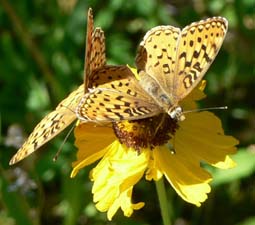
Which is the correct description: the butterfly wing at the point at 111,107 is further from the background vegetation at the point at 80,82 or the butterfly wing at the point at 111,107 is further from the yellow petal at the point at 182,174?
the background vegetation at the point at 80,82

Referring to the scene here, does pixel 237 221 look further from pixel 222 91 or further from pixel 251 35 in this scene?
pixel 251 35

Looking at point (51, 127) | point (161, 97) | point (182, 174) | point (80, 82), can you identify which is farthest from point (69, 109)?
point (80, 82)

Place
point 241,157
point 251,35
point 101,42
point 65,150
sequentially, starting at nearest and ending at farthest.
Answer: point 101,42 → point 241,157 → point 65,150 → point 251,35

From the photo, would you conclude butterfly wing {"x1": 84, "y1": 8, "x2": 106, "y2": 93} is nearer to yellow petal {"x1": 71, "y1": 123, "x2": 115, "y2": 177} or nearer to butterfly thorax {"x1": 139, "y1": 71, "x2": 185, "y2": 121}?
butterfly thorax {"x1": 139, "y1": 71, "x2": 185, "y2": 121}

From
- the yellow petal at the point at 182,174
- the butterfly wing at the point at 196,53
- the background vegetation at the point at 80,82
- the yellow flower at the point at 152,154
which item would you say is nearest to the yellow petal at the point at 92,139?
the yellow flower at the point at 152,154

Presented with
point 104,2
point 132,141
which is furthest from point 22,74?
point 132,141

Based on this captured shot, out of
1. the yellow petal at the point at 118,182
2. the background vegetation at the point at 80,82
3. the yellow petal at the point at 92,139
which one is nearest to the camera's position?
the yellow petal at the point at 118,182

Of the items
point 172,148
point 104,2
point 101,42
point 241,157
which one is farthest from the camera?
point 104,2
